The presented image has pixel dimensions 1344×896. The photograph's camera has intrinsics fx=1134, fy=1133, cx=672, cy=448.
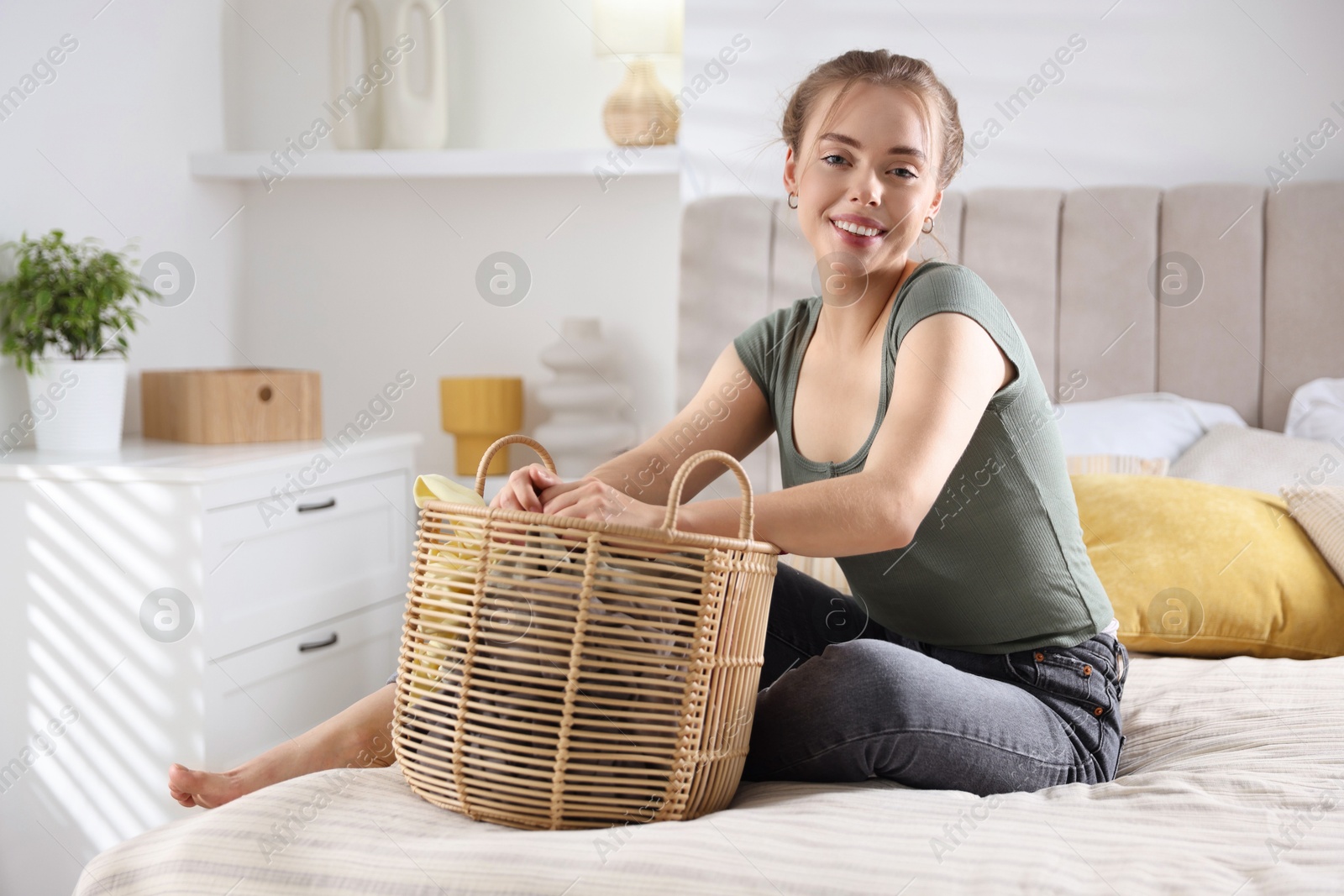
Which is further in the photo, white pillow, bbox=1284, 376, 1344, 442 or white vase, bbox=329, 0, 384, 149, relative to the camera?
white vase, bbox=329, 0, 384, 149

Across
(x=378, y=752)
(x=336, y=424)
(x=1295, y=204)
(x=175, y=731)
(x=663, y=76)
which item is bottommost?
(x=175, y=731)

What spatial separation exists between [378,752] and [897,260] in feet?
2.57

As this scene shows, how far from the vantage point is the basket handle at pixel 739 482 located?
87cm

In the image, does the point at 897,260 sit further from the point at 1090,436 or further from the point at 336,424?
the point at 336,424

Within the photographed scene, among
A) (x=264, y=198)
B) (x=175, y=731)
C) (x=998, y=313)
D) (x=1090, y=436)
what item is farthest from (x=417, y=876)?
(x=264, y=198)

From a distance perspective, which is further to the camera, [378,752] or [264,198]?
[264,198]

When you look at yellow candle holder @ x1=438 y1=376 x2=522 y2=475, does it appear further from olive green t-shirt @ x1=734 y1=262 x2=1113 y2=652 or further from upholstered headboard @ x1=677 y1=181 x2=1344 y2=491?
olive green t-shirt @ x1=734 y1=262 x2=1113 y2=652

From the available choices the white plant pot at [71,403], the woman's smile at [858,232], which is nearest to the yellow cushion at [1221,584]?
the woman's smile at [858,232]

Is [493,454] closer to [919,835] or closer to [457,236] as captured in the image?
[919,835]

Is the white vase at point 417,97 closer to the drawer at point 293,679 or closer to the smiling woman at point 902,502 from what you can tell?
the drawer at point 293,679

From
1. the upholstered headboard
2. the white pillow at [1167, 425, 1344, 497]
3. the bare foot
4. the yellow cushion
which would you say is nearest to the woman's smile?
the yellow cushion

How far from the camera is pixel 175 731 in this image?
1.94 meters

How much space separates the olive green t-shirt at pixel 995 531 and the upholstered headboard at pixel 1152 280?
105 cm

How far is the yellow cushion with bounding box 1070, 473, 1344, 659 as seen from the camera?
1640mm
